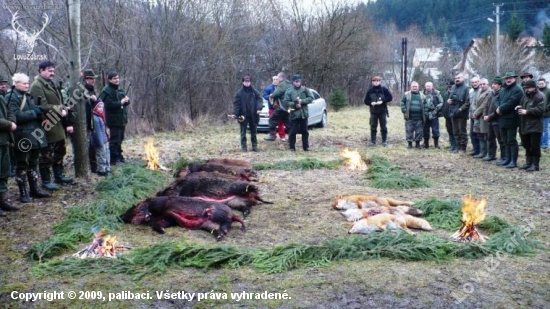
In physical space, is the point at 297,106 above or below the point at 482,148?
above

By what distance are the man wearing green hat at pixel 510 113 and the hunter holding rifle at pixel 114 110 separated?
797 centimetres

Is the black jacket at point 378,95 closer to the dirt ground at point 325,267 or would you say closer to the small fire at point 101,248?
the dirt ground at point 325,267

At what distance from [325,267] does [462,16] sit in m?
55.8

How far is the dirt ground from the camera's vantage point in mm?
4383

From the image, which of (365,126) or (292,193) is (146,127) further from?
(292,193)

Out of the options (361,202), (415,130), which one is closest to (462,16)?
(415,130)

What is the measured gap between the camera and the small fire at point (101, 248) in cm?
537

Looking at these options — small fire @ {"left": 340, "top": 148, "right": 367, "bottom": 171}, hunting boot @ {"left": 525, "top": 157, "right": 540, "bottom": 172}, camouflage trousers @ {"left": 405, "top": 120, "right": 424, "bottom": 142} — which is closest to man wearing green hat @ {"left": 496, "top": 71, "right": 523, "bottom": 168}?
hunting boot @ {"left": 525, "top": 157, "right": 540, "bottom": 172}

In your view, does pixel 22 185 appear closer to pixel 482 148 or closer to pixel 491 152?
pixel 491 152

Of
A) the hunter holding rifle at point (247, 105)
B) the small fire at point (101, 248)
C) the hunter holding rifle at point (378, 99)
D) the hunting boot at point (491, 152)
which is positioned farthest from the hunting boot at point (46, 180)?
the hunting boot at point (491, 152)

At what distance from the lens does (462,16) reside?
5472 cm

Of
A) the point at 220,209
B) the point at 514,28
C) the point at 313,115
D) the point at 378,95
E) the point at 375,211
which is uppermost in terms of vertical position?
the point at 514,28

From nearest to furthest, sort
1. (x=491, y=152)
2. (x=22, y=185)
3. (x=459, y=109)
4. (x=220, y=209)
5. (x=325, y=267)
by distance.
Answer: (x=325, y=267) < (x=220, y=209) < (x=22, y=185) < (x=491, y=152) < (x=459, y=109)

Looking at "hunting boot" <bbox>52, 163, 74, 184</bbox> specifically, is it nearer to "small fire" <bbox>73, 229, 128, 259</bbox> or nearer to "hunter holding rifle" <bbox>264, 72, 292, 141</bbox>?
Result: "small fire" <bbox>73, 229, 128, 259</bbox>
